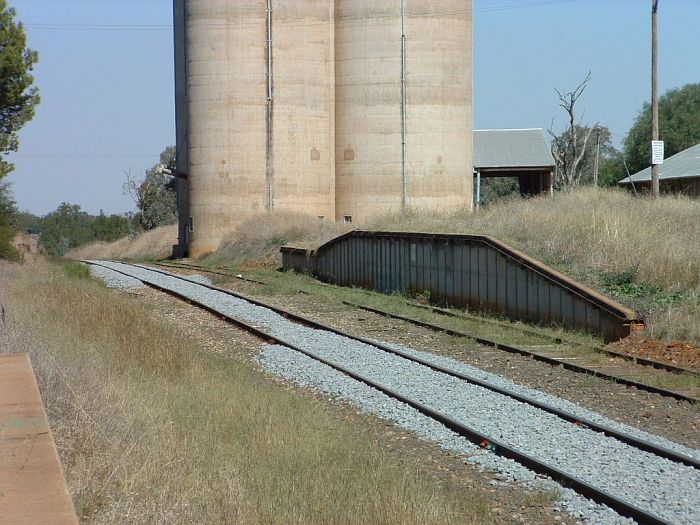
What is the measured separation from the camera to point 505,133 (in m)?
56.7

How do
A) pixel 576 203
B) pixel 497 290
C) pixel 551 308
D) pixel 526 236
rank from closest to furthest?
1. pixel 551 308
2. pixel 497 290
3. pixel 526 236
4. pixel 576 203

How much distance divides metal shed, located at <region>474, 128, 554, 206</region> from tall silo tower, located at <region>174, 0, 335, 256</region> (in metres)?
11.0

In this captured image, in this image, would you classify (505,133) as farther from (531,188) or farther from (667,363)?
(667,363)

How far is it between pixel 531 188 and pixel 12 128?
31.9 m

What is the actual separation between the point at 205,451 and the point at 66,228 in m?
133

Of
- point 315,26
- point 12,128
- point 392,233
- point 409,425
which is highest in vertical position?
point 315,26

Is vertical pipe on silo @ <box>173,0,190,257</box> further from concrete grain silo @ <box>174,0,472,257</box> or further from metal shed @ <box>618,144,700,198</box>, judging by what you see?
metal shed @ <box>618,144,700,198</box>

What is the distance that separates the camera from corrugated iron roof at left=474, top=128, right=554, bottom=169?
52438mm

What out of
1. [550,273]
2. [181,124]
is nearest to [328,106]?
[181,124]

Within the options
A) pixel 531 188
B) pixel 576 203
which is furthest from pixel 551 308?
pixel 531 188

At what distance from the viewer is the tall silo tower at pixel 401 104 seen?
151 ft

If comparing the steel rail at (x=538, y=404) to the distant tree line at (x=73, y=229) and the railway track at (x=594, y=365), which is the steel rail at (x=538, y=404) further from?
the distant tree line at (x=73, y=229)

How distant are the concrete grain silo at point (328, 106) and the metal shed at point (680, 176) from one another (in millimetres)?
9059

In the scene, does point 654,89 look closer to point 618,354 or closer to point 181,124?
point 618,354
